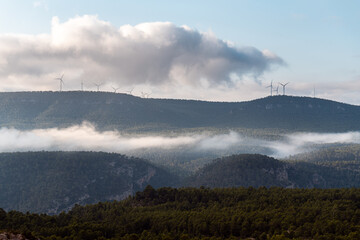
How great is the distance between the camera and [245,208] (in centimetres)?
18200

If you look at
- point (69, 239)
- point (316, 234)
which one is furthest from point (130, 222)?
point (316, 234)

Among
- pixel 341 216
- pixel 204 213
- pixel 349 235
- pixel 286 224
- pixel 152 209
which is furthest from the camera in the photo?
pixel 152 209

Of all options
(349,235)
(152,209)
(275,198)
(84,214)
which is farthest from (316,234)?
(84,214)

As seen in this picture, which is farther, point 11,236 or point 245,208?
point 245,208

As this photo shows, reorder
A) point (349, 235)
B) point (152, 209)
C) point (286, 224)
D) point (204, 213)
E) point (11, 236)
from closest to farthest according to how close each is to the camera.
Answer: point (11, 236), point (349, 235), point (286, 224), point (204, 213), point (152, 209)

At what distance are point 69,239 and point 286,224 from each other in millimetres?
64162

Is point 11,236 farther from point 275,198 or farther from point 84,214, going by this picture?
point 275,198

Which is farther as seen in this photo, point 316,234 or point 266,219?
point 266,219

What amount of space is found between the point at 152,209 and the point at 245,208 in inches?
1446

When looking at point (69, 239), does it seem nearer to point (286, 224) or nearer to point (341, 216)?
point (286, 224)

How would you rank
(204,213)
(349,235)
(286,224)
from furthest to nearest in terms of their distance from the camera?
(204,213)
(286,224)
(349,235)

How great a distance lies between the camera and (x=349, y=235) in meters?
127

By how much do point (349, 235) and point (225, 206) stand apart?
233 ft

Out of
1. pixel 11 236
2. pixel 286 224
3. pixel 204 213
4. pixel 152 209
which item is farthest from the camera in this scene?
pixel 152 209
